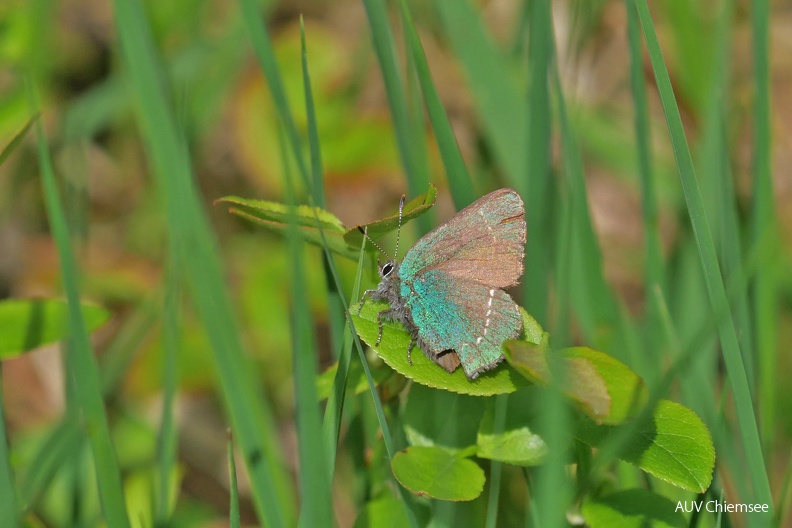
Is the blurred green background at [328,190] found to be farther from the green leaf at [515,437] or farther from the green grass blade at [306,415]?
the green leaf at [515,437]

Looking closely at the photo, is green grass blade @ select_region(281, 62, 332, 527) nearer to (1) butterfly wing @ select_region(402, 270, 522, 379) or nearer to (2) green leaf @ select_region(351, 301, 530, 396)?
(2) green leaf @ select_region(351, 301, 530, 396)

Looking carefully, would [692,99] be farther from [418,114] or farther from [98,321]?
[98,321]

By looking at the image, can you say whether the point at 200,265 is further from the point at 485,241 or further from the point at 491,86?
the point at 491,86

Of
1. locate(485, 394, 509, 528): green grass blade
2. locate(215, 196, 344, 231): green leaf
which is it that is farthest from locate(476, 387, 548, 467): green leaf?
locate(215, 196, 344, 231): green leaf

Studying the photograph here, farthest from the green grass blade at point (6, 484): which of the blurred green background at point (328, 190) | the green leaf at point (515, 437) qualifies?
the green leaf at point (515, 437)

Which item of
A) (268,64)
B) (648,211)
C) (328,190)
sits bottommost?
(328,190)

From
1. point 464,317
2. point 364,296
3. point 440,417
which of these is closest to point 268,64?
point 364,296

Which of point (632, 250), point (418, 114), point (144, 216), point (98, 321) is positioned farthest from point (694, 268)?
point (144, 216)
